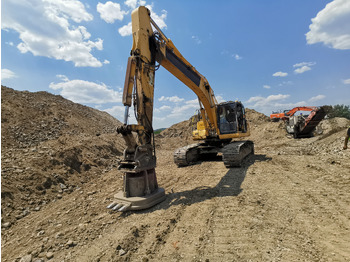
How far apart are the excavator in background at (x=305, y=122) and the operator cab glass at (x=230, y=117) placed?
443 inches

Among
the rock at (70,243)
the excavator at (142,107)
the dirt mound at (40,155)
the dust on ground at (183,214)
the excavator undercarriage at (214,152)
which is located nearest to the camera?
the dust on ground at (183,214)

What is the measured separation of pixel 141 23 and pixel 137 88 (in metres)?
1.86

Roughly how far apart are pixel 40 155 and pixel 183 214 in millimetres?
7400

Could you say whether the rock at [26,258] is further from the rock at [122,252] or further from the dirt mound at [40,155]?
the dirt mound at [40,155]

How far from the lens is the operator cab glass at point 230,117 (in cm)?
955

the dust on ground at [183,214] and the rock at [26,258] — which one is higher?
the dust on ground at [183,214]

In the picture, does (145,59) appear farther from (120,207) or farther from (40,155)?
(40,155)

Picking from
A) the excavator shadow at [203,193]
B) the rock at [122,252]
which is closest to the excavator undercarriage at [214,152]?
the excavator shadow at [203,193]

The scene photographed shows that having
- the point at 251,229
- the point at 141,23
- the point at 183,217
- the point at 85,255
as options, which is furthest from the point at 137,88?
the point at 251,229

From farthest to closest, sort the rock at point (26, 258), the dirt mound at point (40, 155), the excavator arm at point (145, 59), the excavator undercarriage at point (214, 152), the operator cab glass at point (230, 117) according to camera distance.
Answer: the operator cab glass at point (230, 117) < the excavator undercarriage at point (214, 152) < the dirt mound at point (40, 155) < the excavator arm at point (145, 59) < the rock at point (26, 258)

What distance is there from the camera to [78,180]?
809 centimetres

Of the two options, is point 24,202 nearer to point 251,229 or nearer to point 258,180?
point 251,229

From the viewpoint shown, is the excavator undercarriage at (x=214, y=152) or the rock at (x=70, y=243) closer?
the rock at (x=70, y=243)

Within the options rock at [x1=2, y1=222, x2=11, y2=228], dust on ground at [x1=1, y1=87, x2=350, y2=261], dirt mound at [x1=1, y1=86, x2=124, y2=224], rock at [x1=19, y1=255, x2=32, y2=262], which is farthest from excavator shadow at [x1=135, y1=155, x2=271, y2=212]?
dirt mound at [x1=1, y1=86, x2=124, y2=224]
